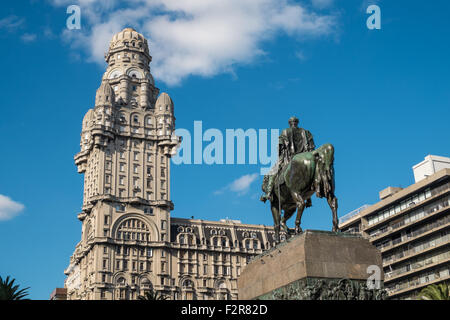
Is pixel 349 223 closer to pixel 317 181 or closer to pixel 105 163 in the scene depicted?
pixel 105 163

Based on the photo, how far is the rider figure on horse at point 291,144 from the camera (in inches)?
961

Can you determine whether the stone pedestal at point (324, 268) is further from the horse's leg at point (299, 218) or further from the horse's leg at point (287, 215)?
the horse's leg at point (287, 215)

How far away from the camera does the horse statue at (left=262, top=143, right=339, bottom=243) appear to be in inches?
856

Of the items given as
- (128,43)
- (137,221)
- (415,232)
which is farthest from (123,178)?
(415,232)

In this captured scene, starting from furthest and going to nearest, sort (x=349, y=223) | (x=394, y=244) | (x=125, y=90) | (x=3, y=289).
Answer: (x=125, y=90) → (x=349, y=223) → (x=394, y=244) → (x=3, y=289)

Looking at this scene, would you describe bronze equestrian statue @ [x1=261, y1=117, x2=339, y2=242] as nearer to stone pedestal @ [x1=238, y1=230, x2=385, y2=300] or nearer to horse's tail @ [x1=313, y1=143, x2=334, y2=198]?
horse's tail @ [x1=313, y1=143, x2=334, y2=198]

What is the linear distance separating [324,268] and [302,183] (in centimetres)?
386

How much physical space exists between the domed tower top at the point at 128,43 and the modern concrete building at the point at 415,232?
66372 millimetres

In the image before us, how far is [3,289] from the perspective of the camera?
1670 inches

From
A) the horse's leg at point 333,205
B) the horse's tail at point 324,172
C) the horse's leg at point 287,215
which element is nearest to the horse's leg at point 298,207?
the horse's tail at point 324,172

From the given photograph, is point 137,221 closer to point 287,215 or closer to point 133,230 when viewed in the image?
point 133,230

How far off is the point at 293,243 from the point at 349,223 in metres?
81.1

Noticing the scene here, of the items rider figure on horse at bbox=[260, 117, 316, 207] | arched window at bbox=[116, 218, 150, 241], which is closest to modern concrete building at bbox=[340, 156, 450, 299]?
arched window at bbox=[116, 218, 150, 241]

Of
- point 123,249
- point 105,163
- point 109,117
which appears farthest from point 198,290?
point 109,117
